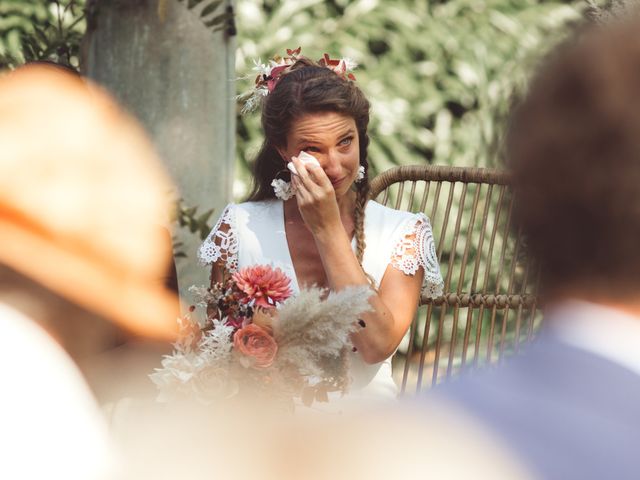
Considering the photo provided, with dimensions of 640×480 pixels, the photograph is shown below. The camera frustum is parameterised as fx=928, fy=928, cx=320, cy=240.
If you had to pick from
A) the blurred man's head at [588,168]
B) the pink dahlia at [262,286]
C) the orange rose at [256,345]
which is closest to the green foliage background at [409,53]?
the pink dahlia at [262,286]

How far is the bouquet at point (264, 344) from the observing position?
143 cm

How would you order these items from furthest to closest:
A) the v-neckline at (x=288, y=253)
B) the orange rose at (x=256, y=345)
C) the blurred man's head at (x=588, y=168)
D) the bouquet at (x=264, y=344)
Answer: the v-neckline at (x=288, y=253) → the orange rose at (x=256, y=345) → the bouquet at (x=264, y=344) → the blurred man's head at (x=588, y=168)

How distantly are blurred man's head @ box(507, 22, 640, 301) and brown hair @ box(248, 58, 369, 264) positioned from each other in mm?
1780

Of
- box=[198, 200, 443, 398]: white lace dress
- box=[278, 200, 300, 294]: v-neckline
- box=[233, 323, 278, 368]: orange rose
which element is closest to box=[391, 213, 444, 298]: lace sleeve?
box=[198, 200, 443, 398]: white lace dress

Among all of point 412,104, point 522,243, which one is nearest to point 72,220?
point 522,243

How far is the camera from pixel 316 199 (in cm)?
255

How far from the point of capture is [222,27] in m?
2.97

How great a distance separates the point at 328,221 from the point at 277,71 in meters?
0.59

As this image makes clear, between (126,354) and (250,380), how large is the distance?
599mm

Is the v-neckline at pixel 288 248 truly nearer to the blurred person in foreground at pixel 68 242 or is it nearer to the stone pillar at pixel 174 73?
the stone pillar at pixel 174 73

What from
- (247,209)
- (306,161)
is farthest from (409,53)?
(306,161)

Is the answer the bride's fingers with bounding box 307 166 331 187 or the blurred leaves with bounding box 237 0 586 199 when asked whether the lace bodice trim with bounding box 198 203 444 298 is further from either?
the blurred leaves with bounding box 237 0 586 199

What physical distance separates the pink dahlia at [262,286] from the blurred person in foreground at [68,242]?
0.32 metres

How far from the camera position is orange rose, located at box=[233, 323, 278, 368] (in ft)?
5.37
